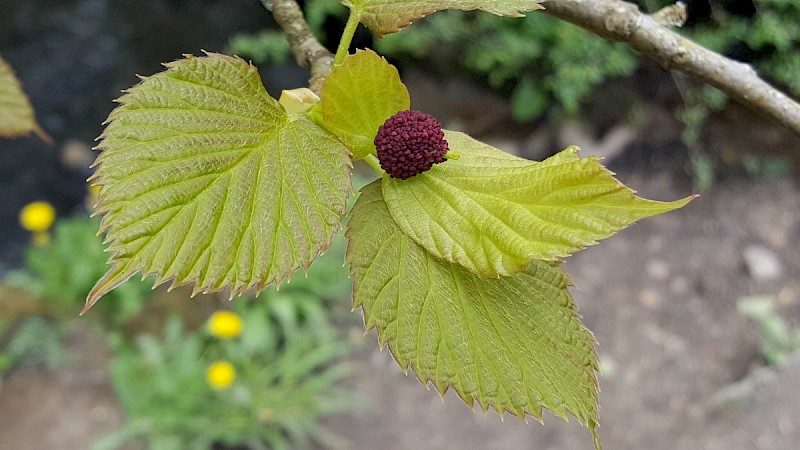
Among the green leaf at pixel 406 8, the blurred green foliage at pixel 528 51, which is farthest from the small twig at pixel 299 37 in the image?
the blurred green foliage at pixel 528 51

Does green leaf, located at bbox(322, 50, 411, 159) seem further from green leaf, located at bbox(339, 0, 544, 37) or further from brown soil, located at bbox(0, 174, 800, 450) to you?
brown soil, located at bbox(0, 174, 800, 450)

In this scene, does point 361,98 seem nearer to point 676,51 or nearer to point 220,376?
point 676,51

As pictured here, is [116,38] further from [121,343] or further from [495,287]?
[495,287]

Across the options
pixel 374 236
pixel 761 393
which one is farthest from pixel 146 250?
pixel 761 393


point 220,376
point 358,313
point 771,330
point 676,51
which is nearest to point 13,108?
point 676,51

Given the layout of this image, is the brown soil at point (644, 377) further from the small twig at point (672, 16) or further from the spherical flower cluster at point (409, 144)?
the spherical flower cluster at point (409, 144)
